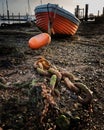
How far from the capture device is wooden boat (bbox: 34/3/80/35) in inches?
528

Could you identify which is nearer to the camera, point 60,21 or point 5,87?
point 5,87

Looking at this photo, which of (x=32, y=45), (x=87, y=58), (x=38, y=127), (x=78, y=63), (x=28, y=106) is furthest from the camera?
(x=32, y=45)

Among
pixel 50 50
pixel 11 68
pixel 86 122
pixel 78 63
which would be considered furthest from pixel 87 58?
pixel 86 122

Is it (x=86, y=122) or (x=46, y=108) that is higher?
(x=46, y=108)

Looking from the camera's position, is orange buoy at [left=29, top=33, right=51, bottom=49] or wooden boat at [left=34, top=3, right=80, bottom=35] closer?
orange buoy at [left=29, top=33, right=51, bottom=49]

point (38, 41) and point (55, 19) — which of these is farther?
point (55, 19)

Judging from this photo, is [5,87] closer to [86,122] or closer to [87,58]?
[86,122]

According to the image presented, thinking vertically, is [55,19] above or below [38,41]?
above

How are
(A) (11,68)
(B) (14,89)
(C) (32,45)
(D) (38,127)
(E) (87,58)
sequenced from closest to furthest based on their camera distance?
(D) (38,127) < (B) (14,89) < (A) (11,68) < (E) (87,58) < (C) (32,45)

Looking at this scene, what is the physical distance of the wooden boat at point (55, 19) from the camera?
44.0 ft

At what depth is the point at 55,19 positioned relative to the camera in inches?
531

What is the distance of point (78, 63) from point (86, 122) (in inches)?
139

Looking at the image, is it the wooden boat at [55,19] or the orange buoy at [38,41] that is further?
→ the wooden boat at [55,19]

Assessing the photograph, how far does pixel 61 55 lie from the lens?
9297mm
